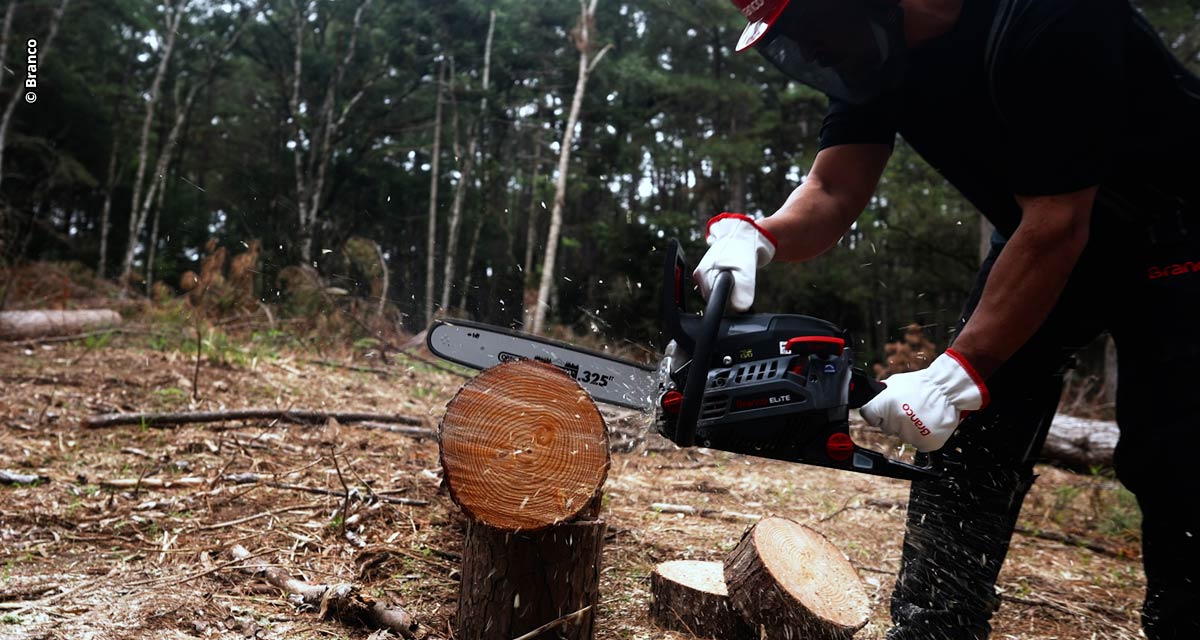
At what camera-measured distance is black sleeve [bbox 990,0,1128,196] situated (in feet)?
4.63

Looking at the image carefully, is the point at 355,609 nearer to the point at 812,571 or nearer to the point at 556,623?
the point at 556,623

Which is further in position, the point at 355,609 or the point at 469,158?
the point at 469,158

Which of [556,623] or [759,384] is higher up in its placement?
[759,384]

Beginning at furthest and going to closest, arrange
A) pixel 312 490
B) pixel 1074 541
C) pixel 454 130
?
1. pixel 454 130
2. pixel 1074 541
3. pixel 312 490

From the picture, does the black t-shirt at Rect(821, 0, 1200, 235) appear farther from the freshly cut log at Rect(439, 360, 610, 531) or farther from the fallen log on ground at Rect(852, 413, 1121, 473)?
the fallen log on ground at Rect(852, 413, 1121, 473)

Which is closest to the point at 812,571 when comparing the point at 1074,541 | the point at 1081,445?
the point at 1074,541

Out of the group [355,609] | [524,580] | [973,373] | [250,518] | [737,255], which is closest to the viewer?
[973,373]

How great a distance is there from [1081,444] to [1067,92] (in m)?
4.83

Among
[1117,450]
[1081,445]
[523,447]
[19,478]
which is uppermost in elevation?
[1117,450]

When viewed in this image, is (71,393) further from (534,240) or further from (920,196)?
(534,240)

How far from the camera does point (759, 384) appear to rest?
5.37 feet

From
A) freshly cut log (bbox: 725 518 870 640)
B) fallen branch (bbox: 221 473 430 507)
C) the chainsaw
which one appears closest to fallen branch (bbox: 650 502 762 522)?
fallen branch (bbox: 221 473 430 507)

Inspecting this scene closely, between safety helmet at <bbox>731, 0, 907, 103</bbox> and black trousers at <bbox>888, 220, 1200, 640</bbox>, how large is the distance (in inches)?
23.7

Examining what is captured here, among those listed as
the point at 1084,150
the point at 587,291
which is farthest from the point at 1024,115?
the point at 587,291
